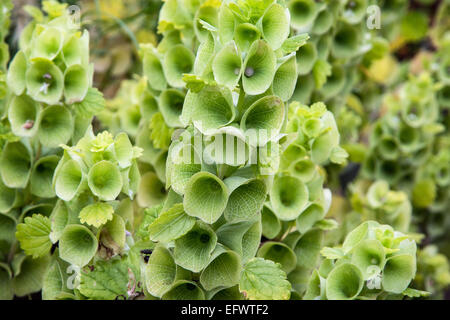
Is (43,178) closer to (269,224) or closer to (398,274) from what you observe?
(269,224)

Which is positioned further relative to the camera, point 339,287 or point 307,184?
point 307,184

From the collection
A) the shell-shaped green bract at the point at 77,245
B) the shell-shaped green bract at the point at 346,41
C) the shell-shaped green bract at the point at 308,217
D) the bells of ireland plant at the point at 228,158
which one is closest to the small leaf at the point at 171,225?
the bells of ireland plant at the point at 228,158

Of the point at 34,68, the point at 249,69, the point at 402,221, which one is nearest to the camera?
the point at 249,69

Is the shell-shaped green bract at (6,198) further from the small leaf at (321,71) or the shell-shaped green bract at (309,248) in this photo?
the small leaf at (321,71)

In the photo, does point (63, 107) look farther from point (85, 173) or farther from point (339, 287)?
point (339, 287)

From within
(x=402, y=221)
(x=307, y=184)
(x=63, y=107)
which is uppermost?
(x=63, y=107)
